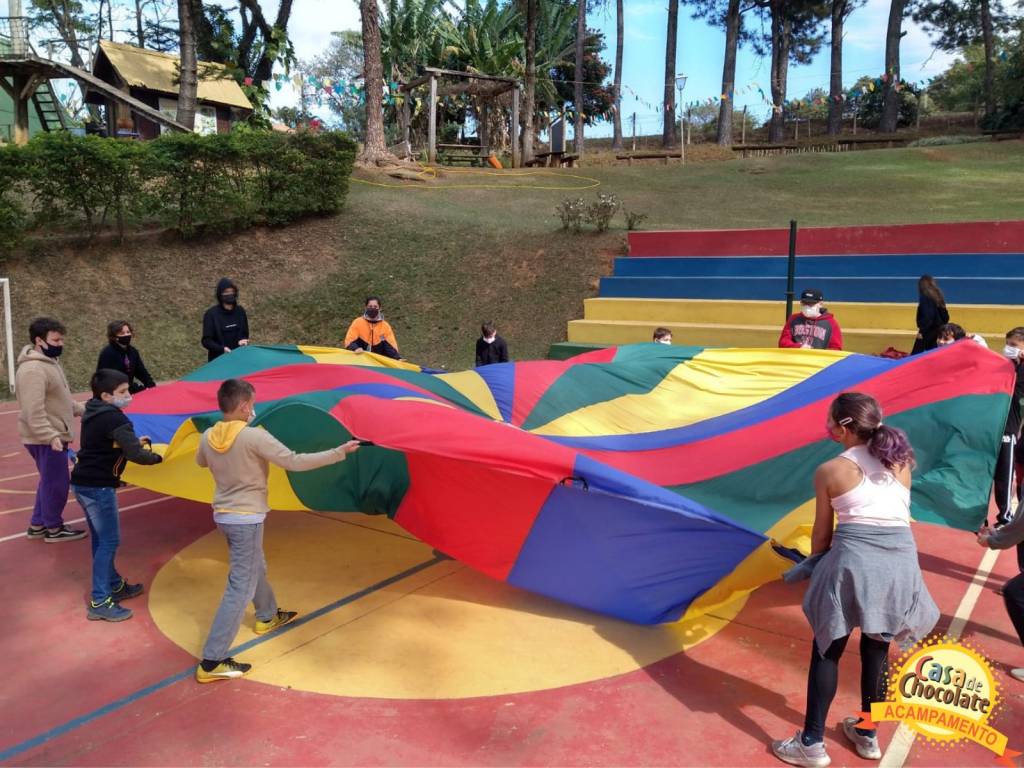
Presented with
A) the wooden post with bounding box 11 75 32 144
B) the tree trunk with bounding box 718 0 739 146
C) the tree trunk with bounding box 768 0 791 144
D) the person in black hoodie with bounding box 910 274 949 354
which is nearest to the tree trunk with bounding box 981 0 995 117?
the tree trunk with bounding box 768 0 791 144

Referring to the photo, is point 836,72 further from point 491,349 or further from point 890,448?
point 890,448

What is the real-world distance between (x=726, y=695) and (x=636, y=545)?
0.78m

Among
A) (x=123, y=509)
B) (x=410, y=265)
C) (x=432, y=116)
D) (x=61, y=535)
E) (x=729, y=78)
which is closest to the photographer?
(x=61, y=535)

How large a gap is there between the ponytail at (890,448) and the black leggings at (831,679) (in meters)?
0.66

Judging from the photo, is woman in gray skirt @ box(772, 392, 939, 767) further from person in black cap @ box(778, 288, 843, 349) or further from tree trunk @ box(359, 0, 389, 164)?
tree trunk @ box(359, 0, 389, 164)

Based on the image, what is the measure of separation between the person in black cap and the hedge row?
37.3 ft

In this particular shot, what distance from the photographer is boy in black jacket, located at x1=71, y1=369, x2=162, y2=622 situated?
4.03m

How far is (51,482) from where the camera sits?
5.30 m

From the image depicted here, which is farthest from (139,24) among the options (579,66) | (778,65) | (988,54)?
(988,54)

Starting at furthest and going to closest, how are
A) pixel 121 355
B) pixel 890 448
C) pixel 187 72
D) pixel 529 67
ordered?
pixel 529 67 < pixel 187 72 < pixel 121 355 < pixel 890 448

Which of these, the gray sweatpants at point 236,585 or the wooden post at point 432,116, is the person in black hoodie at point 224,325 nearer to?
the gray sweatpants at point 236,585

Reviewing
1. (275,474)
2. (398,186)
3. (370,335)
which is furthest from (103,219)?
(275,474)

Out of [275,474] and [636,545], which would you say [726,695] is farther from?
[275,474]

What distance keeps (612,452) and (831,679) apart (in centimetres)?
217
